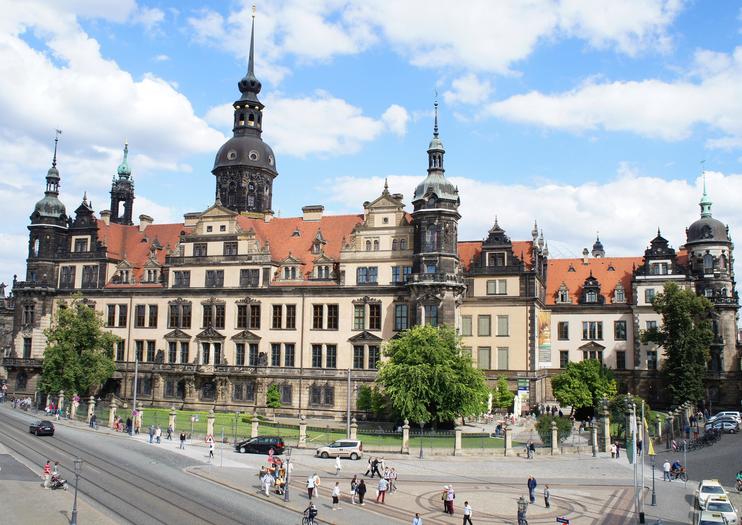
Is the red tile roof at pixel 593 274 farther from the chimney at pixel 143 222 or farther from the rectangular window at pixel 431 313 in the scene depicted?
the chimney at pixel 143 222

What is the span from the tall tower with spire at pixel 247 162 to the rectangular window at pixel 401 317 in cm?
2680

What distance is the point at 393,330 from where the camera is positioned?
7006 centimetres

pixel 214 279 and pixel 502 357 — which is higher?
pixel 214 279

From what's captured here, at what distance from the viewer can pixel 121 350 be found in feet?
266

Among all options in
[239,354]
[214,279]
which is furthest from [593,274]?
[214,279]

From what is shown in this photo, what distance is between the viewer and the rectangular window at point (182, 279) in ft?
259

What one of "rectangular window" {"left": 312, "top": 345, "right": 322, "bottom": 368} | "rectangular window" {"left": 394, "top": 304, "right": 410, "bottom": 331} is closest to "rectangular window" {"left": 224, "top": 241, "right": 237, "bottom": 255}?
"rectangular window" {"left": 312, "top": 345, "right": 322, "bottom": 368}

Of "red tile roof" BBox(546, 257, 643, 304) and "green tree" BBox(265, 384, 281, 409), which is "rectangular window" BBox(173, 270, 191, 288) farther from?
"red tile roof" BBox(546, 257, 643, 304)

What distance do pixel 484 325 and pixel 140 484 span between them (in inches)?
1726

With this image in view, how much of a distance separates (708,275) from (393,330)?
122 ft

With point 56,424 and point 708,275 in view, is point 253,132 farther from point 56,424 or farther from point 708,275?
point 708,275

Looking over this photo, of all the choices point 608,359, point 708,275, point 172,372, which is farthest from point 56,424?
point 708,275

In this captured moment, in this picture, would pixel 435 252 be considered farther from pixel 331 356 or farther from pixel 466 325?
pixel 331 356

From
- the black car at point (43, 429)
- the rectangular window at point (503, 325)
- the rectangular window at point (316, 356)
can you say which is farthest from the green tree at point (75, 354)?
the rectangular window at point (503, 325)
